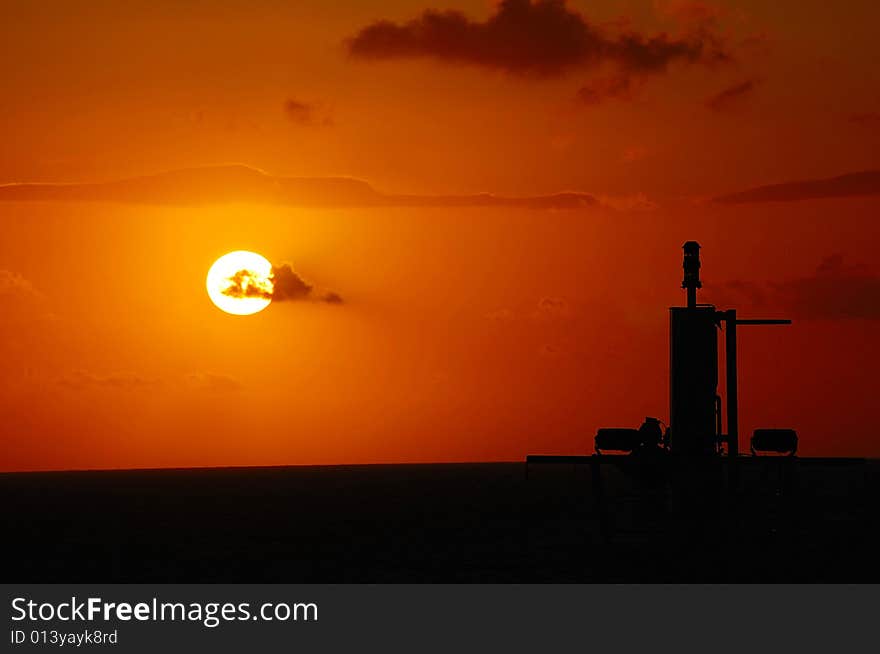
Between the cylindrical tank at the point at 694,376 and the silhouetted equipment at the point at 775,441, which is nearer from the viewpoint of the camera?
the cylindrical tank at the point at 694,376

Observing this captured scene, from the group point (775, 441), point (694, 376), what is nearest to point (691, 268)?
point (694, 376)

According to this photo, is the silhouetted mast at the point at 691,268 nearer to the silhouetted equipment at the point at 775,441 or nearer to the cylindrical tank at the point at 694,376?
the cylindrical tank at the point at 694,376

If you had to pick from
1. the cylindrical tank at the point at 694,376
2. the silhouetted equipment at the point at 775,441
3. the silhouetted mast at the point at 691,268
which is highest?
the silhouetted mast at the point at 691,268

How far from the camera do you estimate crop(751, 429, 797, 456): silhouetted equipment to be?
49.0 m

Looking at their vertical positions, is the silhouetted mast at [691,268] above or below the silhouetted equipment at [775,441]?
above

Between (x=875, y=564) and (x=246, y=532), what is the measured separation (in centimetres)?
4212

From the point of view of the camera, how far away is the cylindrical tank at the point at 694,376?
1901 inches

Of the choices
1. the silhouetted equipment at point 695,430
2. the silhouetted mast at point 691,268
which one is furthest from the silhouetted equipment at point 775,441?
the silhouetted mast at point 691,268

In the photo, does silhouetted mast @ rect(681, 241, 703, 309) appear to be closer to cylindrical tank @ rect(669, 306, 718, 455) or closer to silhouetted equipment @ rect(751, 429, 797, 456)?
cylindrical tank @ rect(669, 306, 718, 455)

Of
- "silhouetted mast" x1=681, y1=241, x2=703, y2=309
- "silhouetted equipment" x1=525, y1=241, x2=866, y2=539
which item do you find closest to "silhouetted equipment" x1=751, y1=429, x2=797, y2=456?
"silhouetted equipment" x1=525, y1=241, x2=866, y2=539

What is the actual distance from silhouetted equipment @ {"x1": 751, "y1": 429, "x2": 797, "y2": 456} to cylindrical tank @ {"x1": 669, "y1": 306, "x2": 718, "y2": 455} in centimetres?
162

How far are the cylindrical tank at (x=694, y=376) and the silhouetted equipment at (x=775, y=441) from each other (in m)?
1.62

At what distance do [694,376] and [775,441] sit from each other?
3.72m
